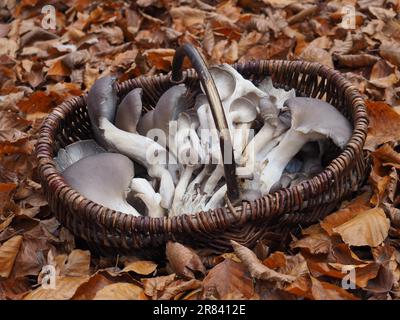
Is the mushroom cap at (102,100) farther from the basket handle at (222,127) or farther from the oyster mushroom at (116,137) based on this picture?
the basket handle at (222,127)

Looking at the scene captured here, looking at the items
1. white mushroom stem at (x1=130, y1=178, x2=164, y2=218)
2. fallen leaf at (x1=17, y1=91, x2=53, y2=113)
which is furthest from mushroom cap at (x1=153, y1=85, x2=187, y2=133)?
fallen leaf at (x1=17, y1=91, x2=53, y2=113)

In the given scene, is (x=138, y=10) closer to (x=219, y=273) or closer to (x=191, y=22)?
(x=191, y=22)

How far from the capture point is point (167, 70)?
293cm

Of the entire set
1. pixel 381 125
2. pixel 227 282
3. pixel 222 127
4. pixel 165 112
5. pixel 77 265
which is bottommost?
Answer: pixel 77 265

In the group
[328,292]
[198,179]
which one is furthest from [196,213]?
[328,292]

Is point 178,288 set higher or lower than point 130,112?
lower

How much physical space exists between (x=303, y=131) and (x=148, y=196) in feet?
1.98

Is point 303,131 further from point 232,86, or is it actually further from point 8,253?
point 8,253

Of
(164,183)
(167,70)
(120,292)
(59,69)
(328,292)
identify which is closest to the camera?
(328,292)

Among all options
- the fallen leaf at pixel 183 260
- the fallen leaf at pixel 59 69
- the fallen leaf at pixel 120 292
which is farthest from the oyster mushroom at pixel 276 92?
the fallen leaf at pixel 59 69

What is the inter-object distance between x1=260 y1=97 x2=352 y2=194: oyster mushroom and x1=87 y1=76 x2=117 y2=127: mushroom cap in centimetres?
67

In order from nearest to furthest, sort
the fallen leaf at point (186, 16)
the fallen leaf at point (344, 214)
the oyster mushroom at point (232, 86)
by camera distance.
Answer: the fallen leaf at point (344, 214), the oyster mushroom at point (232, 86), the fallen leaf at point (186, 16)

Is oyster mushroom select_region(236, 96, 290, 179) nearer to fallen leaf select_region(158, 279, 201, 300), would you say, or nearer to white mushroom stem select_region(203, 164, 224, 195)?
white mushroom stem select_region(203, 164, 224, 195)

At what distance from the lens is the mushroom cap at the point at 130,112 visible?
2.14 m
